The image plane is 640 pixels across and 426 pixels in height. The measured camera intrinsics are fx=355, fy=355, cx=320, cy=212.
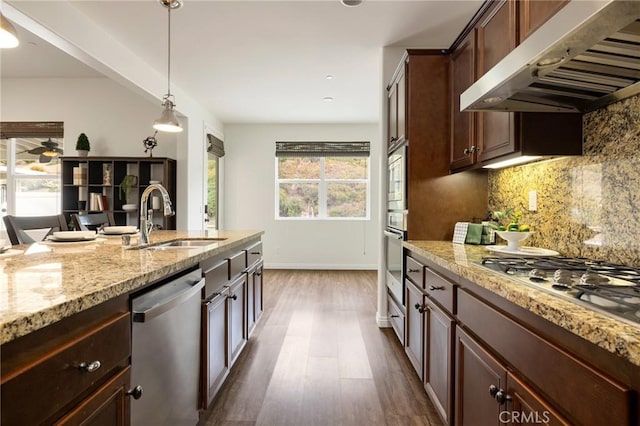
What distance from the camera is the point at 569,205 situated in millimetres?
1705

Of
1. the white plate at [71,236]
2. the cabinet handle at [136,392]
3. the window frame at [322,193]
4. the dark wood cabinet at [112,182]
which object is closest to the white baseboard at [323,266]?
the window frame at [322,193]

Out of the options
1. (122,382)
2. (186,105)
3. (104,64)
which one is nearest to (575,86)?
(122,382)

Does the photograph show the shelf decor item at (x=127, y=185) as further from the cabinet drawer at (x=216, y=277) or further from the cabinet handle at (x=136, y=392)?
the cabinet handle at (x=136, y=392)

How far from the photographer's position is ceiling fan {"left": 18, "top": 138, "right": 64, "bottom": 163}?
510 centimetres

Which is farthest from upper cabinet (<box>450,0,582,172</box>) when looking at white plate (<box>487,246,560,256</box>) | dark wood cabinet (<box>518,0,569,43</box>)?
white plate (<box>487,246,560,256</box>)

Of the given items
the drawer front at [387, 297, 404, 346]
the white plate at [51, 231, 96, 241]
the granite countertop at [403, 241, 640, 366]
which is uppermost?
the white plate at [51, 231, 96, 241]

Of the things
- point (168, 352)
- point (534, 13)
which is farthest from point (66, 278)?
point (534, 13)

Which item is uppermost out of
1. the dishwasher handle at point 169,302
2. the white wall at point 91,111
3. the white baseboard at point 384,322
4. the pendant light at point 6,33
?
the white wall at point 91,111

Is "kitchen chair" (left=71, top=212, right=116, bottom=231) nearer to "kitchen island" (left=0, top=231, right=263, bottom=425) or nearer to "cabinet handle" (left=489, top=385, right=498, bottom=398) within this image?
"kitchen island" (left=0, top=231, right=263, bottom=425)

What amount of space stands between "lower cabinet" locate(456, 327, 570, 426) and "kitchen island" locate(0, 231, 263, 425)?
1.09m

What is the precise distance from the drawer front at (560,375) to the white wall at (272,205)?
5253 mm

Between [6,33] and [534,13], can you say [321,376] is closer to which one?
[534,13]

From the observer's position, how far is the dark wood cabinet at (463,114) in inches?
84.7

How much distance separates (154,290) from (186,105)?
4142mm
